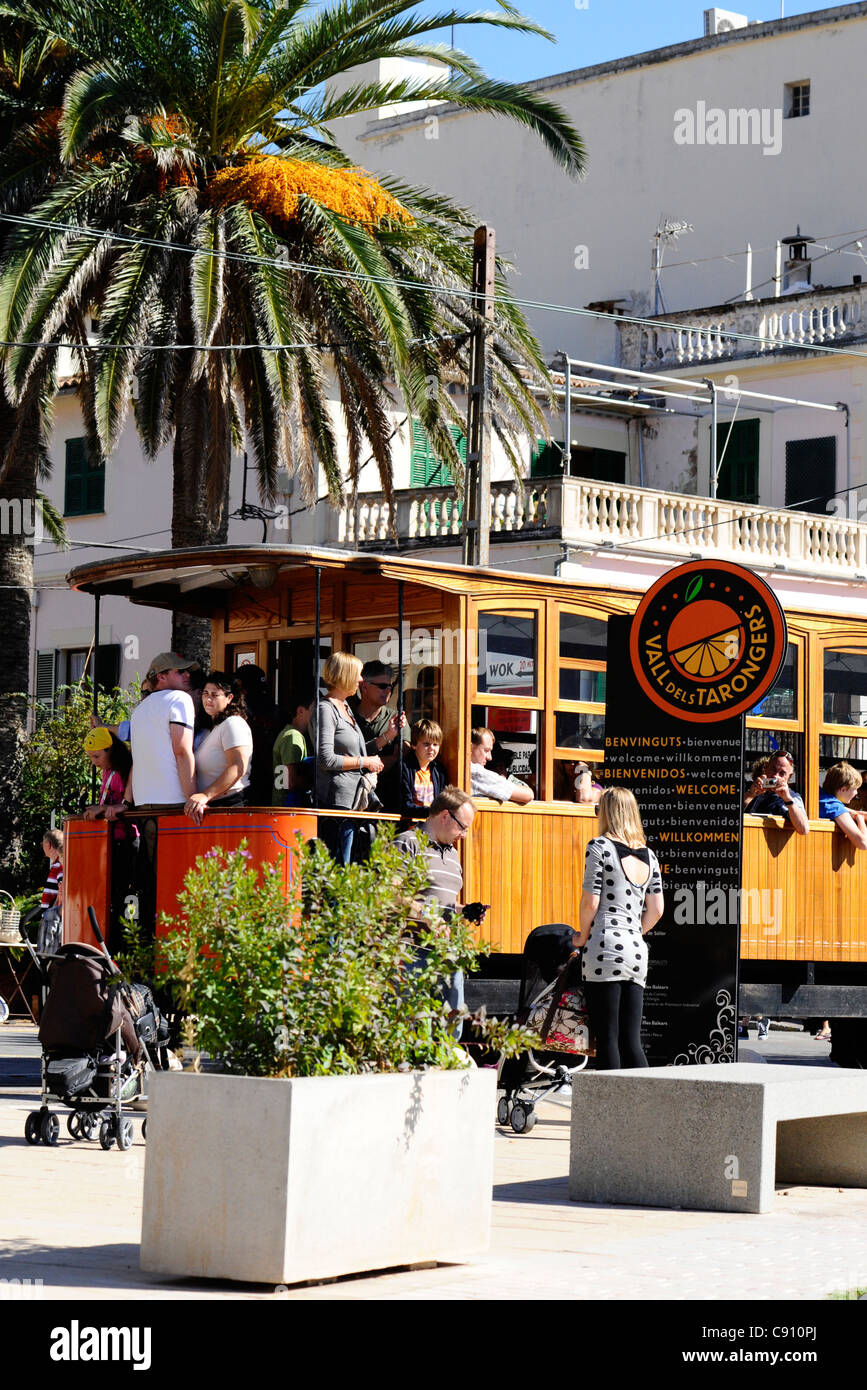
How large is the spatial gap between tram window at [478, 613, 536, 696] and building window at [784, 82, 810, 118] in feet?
94.8

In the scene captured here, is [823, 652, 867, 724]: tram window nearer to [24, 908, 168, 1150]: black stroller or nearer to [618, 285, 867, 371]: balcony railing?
[24, 908, 168, 1150]: black stroller

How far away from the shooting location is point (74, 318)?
21703 mm

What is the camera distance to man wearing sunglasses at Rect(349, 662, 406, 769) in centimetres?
1327

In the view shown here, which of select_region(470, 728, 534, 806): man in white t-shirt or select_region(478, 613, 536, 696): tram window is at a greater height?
select_region(478, 613, 536, 696): tram window

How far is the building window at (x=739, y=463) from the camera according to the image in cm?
3697

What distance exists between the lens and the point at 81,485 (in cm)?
3638

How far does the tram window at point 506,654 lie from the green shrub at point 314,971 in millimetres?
5736

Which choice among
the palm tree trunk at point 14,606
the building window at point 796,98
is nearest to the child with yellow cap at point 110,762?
the palm tree trunk at point 14,606

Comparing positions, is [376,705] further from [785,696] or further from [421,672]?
[785,696]

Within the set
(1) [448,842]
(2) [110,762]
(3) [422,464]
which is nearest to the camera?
(1) [448,842]

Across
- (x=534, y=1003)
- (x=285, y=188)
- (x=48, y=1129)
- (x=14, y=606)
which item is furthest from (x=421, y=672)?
(x=14, y=606)

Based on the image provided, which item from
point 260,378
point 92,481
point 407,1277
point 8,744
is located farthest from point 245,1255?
point 92,481

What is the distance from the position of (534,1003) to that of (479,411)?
1024 centimetres

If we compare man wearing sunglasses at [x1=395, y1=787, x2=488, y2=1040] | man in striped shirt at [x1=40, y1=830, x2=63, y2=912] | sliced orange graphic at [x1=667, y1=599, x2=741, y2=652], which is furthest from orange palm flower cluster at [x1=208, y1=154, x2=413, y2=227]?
man wearing sunglasses at [x1=395, y1=787, x2=488, y2=1040]
